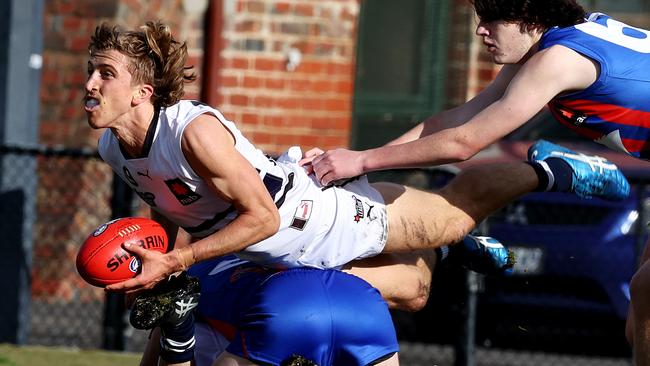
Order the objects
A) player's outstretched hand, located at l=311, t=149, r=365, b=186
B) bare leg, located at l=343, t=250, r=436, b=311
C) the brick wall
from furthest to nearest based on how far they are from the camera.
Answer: the brick wall < bare leg, located at l=343, t=250, r=436, b=311 < player's outstretched hand, located at l=311, t=149, r=365, b=186

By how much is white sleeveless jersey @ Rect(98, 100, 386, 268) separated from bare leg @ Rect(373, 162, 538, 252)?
111 mm

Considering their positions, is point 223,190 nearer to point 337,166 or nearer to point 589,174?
point 337,166

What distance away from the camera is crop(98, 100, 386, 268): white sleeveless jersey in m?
5.72

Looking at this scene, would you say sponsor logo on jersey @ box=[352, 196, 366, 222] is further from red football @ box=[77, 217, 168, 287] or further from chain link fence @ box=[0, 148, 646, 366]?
chain link fence @ box=[0, 148, 646, 366]

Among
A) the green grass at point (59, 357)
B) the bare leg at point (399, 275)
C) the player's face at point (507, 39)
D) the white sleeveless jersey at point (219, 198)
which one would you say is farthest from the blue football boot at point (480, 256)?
the green grass at point (59, 357)

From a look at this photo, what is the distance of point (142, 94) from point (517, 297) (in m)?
4.07

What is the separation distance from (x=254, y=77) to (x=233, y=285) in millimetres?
4688

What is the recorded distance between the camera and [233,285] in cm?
611

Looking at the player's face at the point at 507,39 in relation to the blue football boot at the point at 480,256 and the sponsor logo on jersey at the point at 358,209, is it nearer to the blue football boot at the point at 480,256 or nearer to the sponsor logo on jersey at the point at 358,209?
the sponsor logo on jersey at the point at 358,209

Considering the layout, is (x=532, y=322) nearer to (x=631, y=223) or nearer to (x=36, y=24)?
(x=631, y=223)

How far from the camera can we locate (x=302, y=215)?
19.7ft

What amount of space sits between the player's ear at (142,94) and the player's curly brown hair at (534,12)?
4.38 ft

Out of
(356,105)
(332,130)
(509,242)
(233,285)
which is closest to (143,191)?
(233,285)

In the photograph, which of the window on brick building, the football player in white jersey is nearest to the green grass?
the football player in white jersey
